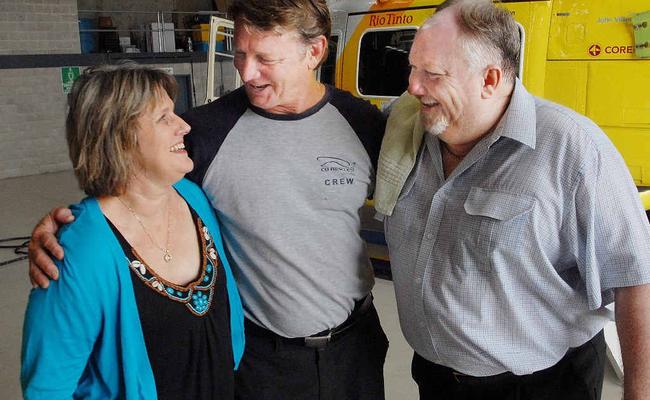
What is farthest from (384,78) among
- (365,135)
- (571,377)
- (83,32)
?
(83,32)

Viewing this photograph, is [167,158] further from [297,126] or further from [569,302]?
[569,302]

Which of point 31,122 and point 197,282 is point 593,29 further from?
point 31,122

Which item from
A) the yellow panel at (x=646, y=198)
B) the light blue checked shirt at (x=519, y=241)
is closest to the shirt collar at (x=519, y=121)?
Answer: the light blue checked shirt at (x=519, y=241)

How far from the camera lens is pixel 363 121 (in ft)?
6.55

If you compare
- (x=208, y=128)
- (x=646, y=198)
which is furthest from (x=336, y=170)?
(x=646, y=198)

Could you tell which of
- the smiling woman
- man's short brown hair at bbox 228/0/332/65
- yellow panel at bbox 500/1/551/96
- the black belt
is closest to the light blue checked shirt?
the black belt

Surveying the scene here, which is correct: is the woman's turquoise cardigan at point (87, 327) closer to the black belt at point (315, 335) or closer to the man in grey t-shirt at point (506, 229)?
the black belt at point (315, 335)

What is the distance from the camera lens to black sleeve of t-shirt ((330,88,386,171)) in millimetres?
1975

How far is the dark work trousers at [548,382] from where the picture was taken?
69.6 inches

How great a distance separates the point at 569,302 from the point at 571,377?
0.26 m

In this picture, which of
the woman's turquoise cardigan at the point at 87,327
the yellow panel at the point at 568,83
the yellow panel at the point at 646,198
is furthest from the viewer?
the yellow panel at the point at 568,83

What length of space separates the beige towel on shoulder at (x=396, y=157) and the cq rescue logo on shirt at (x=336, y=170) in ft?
0.29

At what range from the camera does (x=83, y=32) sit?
11789mm

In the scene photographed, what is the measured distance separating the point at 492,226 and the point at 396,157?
1.21 feet
